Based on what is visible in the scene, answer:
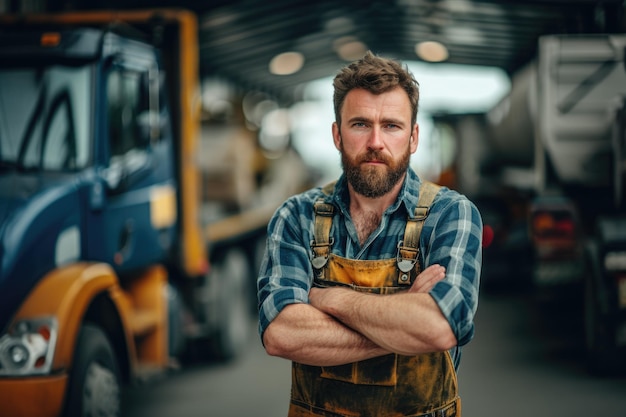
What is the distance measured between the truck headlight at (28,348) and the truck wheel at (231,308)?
3906 millimetres

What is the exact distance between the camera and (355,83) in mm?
2977

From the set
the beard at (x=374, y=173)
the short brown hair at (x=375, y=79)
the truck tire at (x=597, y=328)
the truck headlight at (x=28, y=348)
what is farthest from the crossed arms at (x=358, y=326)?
the truck tire at (x=597, y=328)

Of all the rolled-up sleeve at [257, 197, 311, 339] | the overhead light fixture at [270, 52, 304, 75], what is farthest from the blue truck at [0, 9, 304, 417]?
the overhead light fixture at [270, 52, 304, 75]

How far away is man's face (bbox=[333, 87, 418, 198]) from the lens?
2959 millimetres

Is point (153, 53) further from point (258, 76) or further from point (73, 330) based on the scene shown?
point (258, 76)

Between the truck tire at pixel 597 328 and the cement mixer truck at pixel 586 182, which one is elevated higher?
the cement mixer truck at pixel 586 182

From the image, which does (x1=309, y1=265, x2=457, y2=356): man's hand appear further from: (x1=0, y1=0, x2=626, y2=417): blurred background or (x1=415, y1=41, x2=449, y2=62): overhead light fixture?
(x1=415, y1=41, x2=449, y2=62): overhead light fixture

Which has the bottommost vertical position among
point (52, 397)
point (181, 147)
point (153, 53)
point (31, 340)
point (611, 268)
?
point (52, 397)

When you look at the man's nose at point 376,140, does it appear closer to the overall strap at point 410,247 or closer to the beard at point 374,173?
the beard at point 374,173

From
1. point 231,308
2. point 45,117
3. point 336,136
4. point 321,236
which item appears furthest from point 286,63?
point 321,236

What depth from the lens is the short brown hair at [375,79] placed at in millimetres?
2941

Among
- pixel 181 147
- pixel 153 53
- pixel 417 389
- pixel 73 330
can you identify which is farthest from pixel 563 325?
pixel 417 389

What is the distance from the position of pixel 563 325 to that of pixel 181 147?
5385mm

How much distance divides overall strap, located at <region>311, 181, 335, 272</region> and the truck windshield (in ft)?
10.2
